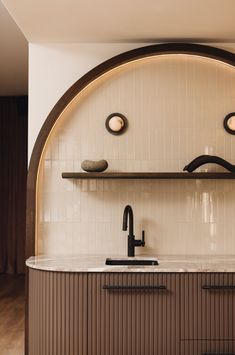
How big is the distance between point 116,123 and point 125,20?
2.28 feet

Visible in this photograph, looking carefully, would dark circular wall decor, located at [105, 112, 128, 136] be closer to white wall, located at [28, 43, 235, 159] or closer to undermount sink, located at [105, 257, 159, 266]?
white wall, located at [28, 43, 235, 159]

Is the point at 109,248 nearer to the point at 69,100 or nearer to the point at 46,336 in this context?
the point at 46,336

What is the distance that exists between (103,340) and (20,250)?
448cm

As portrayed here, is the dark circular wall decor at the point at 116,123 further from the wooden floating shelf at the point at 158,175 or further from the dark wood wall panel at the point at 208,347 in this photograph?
the dark wood wall panel at the point at 208,347

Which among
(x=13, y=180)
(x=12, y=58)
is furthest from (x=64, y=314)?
(x=13, y=180)

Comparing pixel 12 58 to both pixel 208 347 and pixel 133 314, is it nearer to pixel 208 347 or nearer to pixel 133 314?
pixel 133 314

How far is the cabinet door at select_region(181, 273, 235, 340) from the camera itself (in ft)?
8.33

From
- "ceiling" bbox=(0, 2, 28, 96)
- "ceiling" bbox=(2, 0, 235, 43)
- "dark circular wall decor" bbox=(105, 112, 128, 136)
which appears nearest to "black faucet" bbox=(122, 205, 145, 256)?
"dark circular wall decor" bbox=(105, 112, 128, 136)

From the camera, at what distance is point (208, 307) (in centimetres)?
255

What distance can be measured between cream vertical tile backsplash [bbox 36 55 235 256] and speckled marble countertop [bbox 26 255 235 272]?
0.62 feet

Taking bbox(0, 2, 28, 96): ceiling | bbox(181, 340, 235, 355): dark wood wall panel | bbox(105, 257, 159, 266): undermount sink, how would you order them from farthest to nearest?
bbox(0, 2, 28, 96): ceiling < bbox(105, 257, 159, 266): undermount sink < bbox(181, 340, 235, 355): dark wood wall panel

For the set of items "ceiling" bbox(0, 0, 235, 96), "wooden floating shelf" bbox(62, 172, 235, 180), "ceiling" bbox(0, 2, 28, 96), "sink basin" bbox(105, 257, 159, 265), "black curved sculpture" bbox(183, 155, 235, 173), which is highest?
"ceiling" bbox(0, 2, 28, 96)

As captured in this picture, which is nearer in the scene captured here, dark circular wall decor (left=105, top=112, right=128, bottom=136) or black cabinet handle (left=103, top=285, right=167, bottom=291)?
black cabinet handle (left=103, top=285, right=167, bottom=291)

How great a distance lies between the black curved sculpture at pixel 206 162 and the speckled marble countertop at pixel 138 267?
1.97 feet
